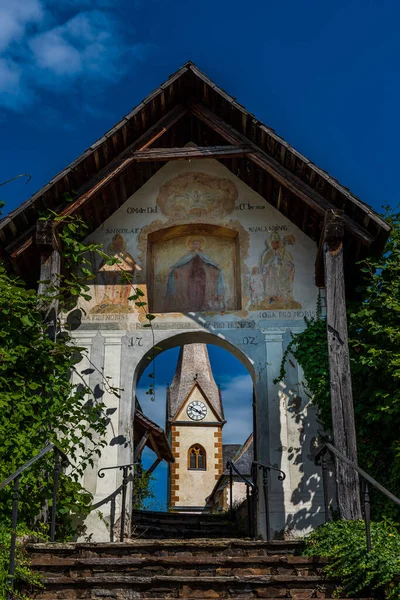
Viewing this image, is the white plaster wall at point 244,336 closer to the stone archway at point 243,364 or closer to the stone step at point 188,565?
the stone archway at point 243,364

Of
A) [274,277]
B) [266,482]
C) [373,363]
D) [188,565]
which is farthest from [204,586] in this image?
[274,277]

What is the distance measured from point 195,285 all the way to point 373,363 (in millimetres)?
3285


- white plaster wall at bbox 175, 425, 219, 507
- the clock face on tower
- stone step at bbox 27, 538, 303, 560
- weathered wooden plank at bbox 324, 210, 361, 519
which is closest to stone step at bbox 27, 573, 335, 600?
stone step at bbox 27, 538, 303, 560

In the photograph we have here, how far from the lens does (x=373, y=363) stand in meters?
9.83

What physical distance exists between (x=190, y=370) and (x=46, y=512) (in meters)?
44.1

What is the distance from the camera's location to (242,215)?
39.2ft

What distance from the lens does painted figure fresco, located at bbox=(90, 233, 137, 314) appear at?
1149 centimetres

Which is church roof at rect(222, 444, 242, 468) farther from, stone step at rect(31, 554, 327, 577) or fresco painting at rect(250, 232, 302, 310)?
stone step at rect(31, 554, 327, 577)

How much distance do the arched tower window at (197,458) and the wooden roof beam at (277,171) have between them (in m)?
40.5

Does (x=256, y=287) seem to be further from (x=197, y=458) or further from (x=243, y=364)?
(x=197, y=458)

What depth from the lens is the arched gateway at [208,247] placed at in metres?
10.4

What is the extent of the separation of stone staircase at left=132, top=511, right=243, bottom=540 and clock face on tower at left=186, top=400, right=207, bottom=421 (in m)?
37.3

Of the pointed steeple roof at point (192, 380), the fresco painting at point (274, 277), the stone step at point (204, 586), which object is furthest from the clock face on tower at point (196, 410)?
the stone step at point (204, 586)

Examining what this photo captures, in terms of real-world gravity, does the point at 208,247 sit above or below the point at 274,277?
above
